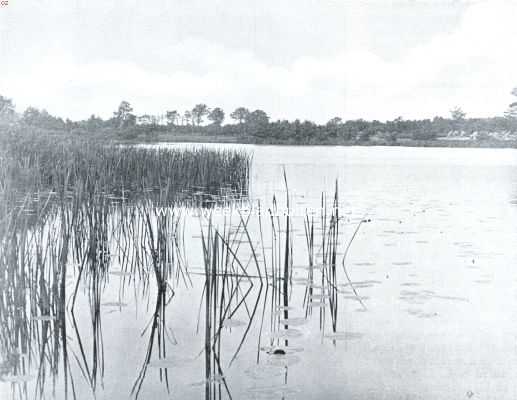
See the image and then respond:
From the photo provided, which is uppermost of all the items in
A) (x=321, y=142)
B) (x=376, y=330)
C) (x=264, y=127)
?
(x=264, y=127)

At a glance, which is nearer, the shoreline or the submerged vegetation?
the submerged vegetation

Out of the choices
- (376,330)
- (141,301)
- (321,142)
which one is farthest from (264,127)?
(376,330)

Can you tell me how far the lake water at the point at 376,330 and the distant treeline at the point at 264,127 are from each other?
0.44 meters

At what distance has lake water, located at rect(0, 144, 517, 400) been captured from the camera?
2.13 m

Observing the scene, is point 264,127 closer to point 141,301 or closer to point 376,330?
point 141,301

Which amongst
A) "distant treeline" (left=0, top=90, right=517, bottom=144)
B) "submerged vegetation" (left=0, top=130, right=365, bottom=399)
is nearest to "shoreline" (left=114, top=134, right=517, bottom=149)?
"distant treeline" (left=0, top=90, right=517, bottom=144)

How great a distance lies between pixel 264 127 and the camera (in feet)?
20.8

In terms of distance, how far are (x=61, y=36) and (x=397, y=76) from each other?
292 centimetres

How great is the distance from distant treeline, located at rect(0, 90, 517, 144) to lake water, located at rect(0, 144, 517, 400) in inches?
17.5

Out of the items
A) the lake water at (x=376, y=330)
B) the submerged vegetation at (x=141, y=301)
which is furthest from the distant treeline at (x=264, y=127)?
the submerged vegetation at (x=141, y=301)

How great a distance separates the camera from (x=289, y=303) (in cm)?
295

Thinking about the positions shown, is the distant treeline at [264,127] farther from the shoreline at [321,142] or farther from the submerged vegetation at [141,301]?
the submerged vegetation at [141,301]

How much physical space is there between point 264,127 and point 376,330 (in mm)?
4028

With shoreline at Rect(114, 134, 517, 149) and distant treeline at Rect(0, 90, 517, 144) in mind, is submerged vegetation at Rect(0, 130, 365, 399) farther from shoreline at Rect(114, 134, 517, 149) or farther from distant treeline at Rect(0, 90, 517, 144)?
shoreline at Rect(114, 134, 517, 149)
